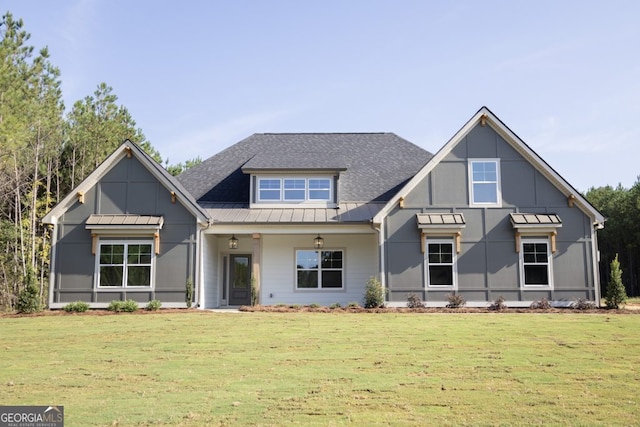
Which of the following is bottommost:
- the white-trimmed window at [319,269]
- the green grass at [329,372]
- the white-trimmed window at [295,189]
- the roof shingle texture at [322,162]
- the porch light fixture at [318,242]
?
the green grass at [329,372]

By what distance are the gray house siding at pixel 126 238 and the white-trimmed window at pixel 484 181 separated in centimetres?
996

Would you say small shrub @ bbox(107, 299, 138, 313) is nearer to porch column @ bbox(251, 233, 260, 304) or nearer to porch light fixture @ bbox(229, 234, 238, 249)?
porch column @ bbox(251, 233, 260, 304)

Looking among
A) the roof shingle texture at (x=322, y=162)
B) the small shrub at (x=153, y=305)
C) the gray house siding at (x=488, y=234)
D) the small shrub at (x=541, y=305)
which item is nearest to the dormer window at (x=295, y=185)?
the roof shingle texture at (x=322, y=162)

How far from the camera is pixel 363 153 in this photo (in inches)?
1033

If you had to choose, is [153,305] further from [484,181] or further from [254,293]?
[484,181]

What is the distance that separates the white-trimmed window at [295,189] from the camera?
23.1m

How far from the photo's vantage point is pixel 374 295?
20016 millimetres

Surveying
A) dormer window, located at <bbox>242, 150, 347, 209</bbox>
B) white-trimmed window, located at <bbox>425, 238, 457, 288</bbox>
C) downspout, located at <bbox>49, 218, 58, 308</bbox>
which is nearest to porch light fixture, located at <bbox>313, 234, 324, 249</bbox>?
dormer window, located at <bbox>242, 150, 347, 209</bbox>

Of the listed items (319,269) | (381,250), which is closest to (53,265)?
(319,269)

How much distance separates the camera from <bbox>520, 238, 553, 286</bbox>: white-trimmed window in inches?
820

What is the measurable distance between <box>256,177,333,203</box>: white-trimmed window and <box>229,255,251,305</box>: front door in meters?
2.76

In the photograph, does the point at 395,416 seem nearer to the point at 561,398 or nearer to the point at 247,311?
the point at 561,398

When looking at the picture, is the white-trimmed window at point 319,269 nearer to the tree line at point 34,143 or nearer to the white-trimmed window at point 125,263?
the white-trimmed window at point 125,263

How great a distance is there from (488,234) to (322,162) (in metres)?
6.75
